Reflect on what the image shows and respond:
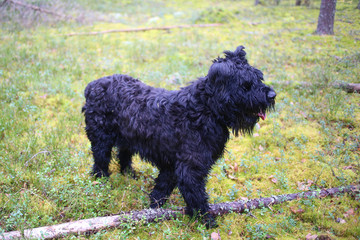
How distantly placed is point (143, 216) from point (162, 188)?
0.53 meters

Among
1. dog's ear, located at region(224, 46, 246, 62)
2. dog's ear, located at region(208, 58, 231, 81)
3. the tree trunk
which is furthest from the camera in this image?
the tree trunk

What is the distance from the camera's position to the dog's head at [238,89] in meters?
2.99

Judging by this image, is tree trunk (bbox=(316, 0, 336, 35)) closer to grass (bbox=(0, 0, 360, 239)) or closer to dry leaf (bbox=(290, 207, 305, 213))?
grass (bbox=(0, 0, 360, 239))

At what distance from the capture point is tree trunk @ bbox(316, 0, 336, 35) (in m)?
6.02

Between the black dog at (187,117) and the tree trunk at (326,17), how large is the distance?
4.43 meters

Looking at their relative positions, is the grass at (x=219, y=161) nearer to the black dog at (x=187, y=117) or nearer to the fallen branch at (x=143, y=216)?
the fallen branch at (x=143, y=216)

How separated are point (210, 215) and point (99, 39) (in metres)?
9.85

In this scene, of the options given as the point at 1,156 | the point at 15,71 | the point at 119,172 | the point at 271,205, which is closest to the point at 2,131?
the point at 1,156

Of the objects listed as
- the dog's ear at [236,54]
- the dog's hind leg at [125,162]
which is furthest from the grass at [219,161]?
the dog's ear at [236,54]

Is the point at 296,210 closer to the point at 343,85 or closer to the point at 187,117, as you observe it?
the point at 187,117

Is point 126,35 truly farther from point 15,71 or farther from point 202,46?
point 15,71

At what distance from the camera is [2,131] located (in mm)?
5012

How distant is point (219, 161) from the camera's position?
478 centimetres

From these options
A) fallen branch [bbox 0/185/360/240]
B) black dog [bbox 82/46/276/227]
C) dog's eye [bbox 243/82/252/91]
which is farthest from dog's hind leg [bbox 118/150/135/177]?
dog's eye [bbox 243/82/252/91]
